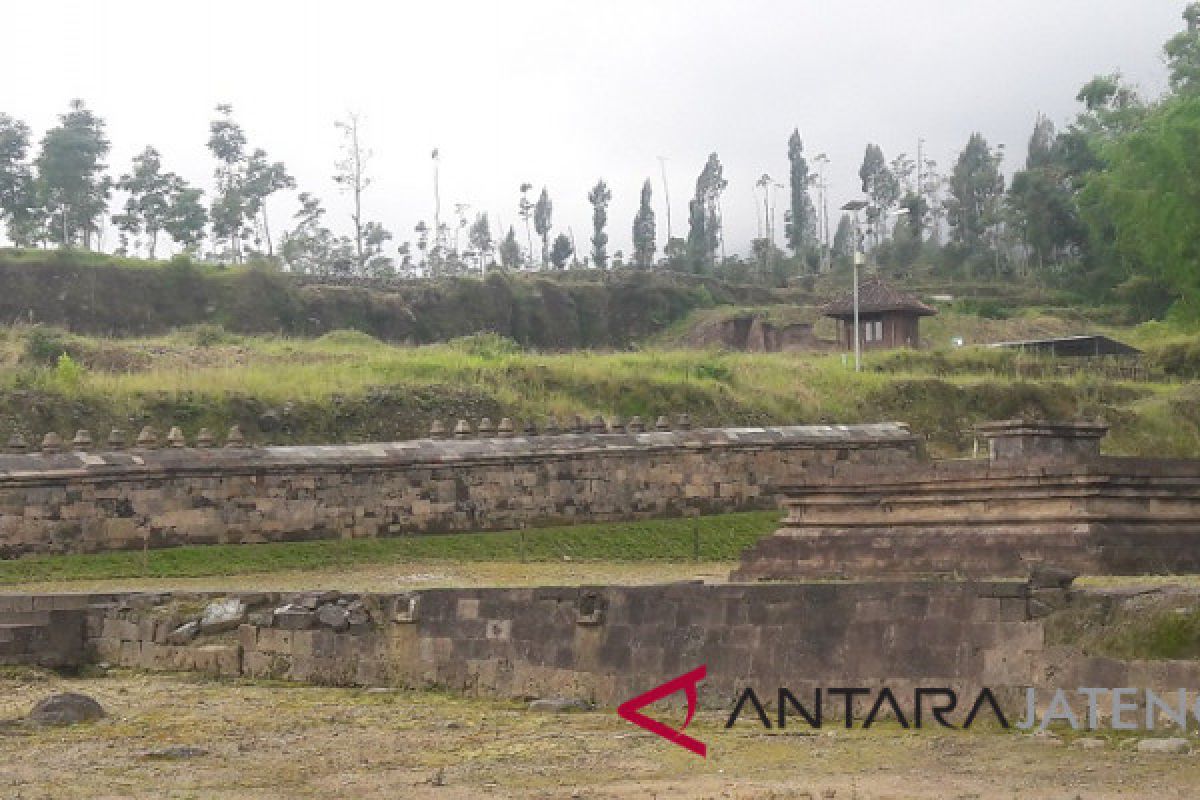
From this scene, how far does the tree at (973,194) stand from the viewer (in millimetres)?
103188

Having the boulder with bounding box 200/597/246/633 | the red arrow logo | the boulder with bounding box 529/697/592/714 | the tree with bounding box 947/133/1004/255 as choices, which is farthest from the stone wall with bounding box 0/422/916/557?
the tree with bounding box 947/133/1004/255

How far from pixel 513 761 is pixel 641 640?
7.50 ft

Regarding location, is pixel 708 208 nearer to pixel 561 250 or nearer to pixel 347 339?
pixel 561 250

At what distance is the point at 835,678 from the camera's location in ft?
35.0

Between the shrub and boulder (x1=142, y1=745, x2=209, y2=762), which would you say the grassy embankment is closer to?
the shrub

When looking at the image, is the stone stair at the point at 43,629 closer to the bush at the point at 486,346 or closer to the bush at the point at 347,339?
the bush at the point at 486,346

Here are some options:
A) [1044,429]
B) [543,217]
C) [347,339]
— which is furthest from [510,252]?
[1044,429]

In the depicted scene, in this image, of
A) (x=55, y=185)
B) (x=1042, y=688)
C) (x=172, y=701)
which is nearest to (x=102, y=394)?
(x=172, y=701)

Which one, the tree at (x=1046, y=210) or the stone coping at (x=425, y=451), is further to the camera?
the tree at (x=1046, y=210)

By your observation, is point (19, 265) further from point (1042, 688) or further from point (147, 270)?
point (1042, 688)

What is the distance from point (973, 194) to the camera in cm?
10756

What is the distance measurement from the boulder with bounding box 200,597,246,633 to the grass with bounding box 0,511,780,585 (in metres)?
6.98

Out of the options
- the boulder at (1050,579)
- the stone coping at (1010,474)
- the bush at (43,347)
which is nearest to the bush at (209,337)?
the bush at (43,347)

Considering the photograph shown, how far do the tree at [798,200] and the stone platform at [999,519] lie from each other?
323ft
